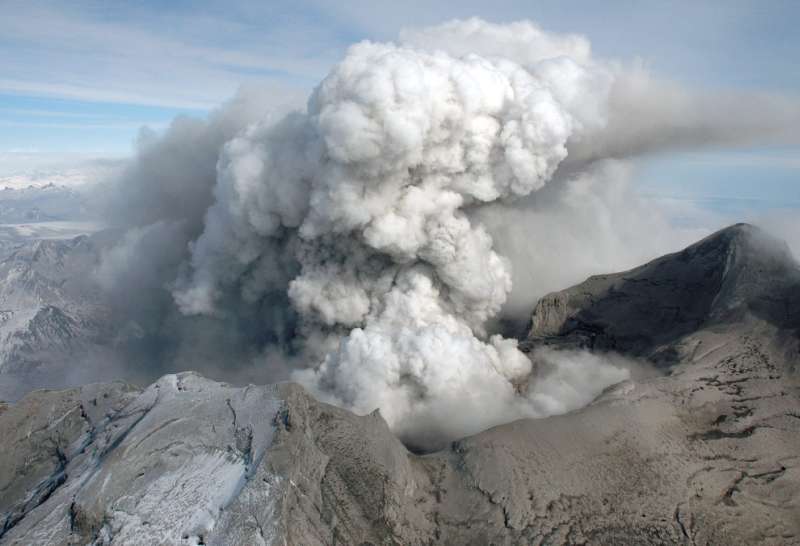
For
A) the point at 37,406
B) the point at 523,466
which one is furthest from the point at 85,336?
the point at 523,466

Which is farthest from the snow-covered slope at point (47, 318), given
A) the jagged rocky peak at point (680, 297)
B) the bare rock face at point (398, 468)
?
the jagged rocky peak at point (680, 297)

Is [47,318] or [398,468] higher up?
[398,468]

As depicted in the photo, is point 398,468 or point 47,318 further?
point 47,318

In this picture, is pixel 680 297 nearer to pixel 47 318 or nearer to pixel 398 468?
pixel 398 468

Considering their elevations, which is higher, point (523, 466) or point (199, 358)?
point (523, 466)

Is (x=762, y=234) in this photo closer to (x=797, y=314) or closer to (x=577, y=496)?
(x=797, y=314)

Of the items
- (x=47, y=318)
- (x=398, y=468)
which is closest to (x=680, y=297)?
(x=398, y=468)

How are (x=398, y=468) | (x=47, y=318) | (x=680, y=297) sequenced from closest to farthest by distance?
(x=398, y=468)
(x=680, y=297)
(x=47, y=318)
